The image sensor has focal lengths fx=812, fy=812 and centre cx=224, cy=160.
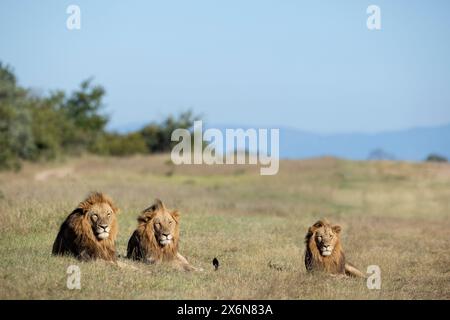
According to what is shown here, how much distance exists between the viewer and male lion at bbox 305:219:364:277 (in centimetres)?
1353

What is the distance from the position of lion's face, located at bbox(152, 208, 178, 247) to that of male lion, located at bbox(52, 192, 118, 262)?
80cm

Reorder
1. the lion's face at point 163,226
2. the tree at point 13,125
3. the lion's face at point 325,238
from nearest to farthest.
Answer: the lion's face at point 163,226
the lion's face at point 325,238
the tree at point 13,125

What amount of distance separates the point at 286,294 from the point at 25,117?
38.7 m

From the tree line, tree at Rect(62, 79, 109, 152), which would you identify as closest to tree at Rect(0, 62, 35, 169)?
the tree line

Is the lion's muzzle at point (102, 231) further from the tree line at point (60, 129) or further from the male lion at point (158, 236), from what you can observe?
the tree line at point (60, 129)

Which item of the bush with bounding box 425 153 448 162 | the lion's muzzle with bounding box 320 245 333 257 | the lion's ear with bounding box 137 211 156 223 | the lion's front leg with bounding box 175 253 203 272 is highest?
the bush with bounding box 425 153 448 162

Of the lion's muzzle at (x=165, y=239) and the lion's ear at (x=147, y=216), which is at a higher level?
the lion's ear at (x=147, y=216)

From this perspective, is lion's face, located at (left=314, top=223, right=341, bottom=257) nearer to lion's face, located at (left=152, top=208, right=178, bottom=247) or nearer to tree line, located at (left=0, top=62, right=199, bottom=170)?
lion's face, located at (left=152, top=208, right=178, bottom=247)

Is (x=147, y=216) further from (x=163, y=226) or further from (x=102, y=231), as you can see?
(x=102, y=231)

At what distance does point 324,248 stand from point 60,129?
4996 cm

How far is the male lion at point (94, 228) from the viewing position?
1259 centimetres

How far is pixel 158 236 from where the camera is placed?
13414mm

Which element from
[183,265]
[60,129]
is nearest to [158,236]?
[183,265]

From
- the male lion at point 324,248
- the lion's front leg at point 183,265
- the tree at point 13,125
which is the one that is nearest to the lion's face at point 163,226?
the lion's front leg at point 183,265
